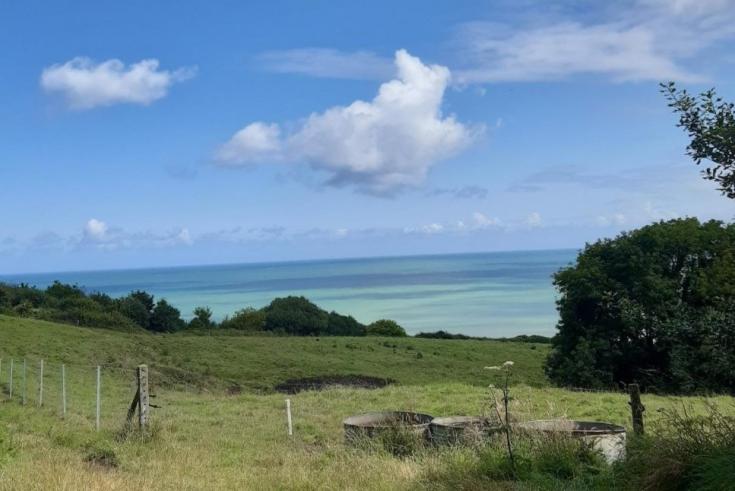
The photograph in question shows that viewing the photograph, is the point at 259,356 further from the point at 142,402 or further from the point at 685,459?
the point at 685,459

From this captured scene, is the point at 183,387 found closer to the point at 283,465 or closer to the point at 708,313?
the point at 283,465

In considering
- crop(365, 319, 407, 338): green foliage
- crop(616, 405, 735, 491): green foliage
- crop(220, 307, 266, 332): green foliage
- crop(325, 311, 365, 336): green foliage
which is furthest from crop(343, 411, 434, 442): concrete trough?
crop(220, 307, 266, 332): green foliage

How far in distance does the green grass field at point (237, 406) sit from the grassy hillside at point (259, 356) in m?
0.13

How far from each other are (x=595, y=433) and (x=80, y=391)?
2297cm

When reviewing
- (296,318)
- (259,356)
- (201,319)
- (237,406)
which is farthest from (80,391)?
(201,319)

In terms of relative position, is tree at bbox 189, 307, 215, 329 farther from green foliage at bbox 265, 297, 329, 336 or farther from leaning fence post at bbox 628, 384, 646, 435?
leaning fence post at bbox 628, 384, 646, 435

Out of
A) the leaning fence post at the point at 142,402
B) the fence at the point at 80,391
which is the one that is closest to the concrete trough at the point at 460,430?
the leaning fence post at the point at 142,402

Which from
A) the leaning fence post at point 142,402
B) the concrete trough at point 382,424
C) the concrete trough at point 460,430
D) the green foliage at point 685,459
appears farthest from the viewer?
the leaning fence post at point 142,402

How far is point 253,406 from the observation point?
77.9 feet

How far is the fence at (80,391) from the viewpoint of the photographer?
51.1ft

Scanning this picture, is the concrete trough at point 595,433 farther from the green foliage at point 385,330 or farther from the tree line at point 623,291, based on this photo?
the green foliage at point 385,330

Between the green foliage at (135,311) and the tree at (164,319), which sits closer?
the green foliage at (135,311)

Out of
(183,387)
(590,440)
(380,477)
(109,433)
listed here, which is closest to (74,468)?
(380,477)

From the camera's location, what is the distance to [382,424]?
13203 mm
